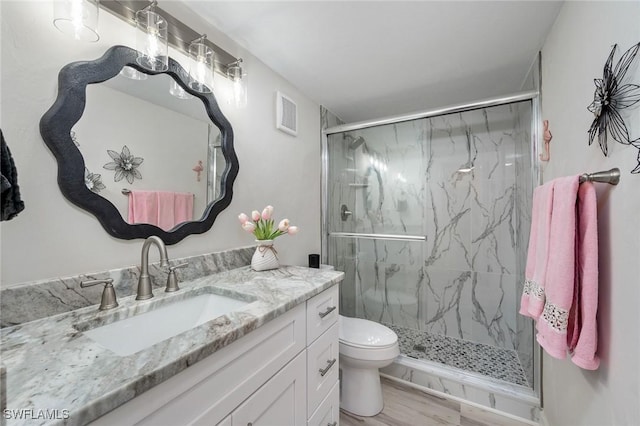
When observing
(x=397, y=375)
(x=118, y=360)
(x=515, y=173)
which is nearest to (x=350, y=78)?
(x=515, y=173)

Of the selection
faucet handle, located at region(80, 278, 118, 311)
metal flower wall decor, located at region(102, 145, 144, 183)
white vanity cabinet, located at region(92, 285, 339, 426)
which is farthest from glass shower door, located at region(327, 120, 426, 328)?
faucet handle, located at region(80, 278, 118, 311)

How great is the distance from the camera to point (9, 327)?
686 millimetres

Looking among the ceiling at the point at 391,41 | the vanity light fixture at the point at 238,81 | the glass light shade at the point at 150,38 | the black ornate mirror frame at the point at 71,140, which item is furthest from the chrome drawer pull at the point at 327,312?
the ceiling at the point at 391,41

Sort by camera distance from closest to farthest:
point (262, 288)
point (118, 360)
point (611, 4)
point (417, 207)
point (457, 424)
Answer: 1. point (118, 360)
2. point (611, 4)
3. point (262, 288)
4. point (457, 424)
5. point (417, 207)

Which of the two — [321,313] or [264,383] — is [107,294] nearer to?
[264,383]

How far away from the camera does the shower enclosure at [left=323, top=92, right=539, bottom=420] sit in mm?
2168

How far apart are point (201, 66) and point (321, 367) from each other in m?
1.53

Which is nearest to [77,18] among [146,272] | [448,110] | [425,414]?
[146,272]

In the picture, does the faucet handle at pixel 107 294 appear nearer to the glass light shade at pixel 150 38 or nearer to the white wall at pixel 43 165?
the white wall at pixel 43 165

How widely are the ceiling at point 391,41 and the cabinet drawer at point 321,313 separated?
1374 mm

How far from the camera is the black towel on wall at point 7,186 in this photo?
597 mm

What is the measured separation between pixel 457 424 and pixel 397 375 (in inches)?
17.5

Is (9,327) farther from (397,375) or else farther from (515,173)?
(515,173)

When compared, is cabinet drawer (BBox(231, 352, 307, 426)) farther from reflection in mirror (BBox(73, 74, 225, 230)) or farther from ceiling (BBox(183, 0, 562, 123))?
ceiling (BBox(183, 0, 562, 123))
